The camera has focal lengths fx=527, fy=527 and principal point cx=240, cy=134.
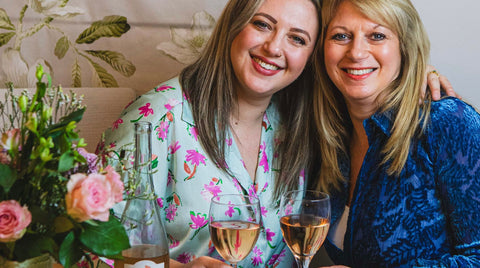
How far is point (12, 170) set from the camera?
66 cm

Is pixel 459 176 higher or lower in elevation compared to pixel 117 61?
A: lower

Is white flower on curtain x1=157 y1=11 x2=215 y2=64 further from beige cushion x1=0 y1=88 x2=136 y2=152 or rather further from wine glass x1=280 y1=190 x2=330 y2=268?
wine glass x1=280 y1=190 x2=330 y2=268

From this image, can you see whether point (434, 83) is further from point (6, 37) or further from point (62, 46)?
point (6, 37)

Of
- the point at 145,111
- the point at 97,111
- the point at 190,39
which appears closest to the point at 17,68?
the point at 97,111

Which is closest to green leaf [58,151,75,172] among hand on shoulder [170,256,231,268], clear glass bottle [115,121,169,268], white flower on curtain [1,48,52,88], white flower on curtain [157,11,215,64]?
clear glass bottle [115,121,169,268]

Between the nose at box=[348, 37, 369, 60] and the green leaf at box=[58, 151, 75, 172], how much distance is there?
36.8 inches

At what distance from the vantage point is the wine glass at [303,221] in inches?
39.4

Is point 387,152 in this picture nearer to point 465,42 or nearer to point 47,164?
point 465,42

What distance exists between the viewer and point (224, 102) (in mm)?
1599

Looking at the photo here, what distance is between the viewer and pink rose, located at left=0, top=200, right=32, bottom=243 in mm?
635

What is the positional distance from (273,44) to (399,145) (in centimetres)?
45

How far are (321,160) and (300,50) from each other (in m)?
0.38

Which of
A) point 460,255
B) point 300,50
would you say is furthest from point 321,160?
point 460,255

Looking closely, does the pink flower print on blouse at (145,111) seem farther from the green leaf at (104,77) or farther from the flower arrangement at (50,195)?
the flower arrangement at (50,195)
